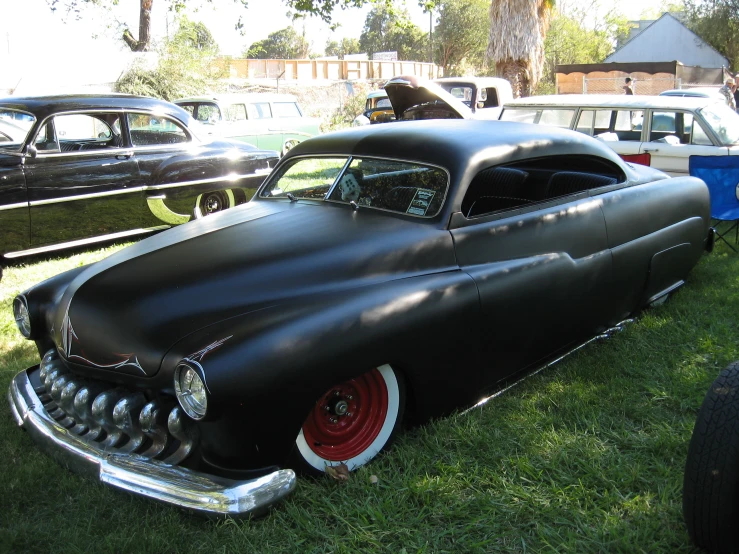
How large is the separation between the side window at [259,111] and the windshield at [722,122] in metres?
8.04

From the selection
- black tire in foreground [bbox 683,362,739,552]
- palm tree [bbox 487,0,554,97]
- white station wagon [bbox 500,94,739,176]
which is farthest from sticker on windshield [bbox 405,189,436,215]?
palm tree [bbox 487,0,554,97]

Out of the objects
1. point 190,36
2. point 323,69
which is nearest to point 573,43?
point 323,69

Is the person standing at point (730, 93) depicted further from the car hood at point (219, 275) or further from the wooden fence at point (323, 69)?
the wooden fence at point (323, 69)

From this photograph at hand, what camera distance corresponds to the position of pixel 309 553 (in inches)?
93.4

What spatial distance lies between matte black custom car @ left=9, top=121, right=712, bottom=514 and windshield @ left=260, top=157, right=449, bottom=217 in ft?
0.04

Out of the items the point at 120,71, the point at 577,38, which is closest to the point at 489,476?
the point at 120,71

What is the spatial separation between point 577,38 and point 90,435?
4683cm

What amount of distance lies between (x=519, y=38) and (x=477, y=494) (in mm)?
13827

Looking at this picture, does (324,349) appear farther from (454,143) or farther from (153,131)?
(153,131)

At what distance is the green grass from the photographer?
2420mm

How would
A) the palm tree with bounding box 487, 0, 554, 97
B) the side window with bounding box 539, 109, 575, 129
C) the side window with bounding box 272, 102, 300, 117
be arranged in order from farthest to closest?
the palm tree with bounding box 487, 0, 554, 97
the side window with bounding box 272, 102, 300, 117
the side window with bounding box 539, 109, 575, 129

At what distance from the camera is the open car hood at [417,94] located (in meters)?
5.38

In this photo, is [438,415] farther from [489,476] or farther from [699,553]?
[699,553]

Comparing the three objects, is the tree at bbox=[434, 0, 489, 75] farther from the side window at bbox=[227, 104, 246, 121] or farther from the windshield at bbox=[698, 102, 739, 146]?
the windshield at bbox=[698, 102, 739, 146]
